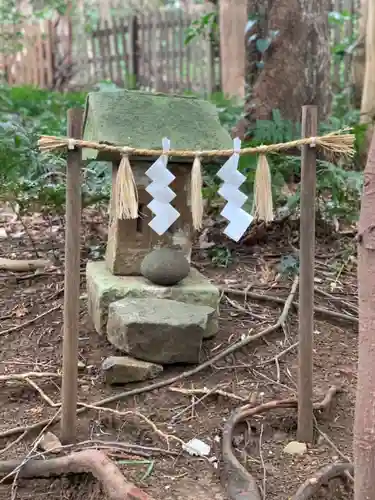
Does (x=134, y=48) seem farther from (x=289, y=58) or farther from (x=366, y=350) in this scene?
(x=366, y=350)

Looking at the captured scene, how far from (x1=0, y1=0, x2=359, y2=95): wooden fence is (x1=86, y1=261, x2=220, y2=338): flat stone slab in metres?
8.96

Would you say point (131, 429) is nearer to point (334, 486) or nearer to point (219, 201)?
point (334, 486)

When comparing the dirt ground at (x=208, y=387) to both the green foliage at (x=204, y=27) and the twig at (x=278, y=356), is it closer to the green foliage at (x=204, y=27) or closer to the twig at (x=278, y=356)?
the twig at (x=278, y=356)

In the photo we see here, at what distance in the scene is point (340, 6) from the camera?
10445 millimetres

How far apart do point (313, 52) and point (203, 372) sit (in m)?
2.87

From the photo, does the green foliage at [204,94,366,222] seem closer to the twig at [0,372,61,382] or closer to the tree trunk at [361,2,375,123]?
the tree trunk at [361,2,375,123]

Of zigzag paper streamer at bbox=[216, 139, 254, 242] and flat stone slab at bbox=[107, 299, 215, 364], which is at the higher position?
zigzag paper streamer at bbox=[216, 139, 254, 242]

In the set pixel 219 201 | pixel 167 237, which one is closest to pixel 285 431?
pixel 167 237

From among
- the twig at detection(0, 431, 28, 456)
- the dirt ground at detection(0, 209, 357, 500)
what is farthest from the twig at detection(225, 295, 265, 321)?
the twig at detection(0, 431, 28, 456)

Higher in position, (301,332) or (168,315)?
(301,332)

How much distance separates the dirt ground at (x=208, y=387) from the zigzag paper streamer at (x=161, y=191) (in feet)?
2.61

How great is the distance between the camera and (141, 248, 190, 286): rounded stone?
3.01 meters

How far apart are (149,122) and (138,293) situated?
2.61 ft

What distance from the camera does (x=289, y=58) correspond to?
4.66 m
